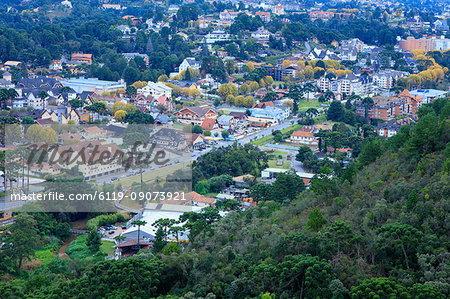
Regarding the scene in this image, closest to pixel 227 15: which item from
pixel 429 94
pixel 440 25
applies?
pixel 440 25

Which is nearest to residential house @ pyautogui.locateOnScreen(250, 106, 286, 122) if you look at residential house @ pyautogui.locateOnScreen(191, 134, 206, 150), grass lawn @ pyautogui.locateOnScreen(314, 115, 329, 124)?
grass lawn @ pyautogui.locateOnScreen(314, 115, 329, 124)

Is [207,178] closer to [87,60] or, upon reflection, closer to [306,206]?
[306,206]

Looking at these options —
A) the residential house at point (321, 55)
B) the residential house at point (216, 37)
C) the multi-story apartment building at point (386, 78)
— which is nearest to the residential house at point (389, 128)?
the multi-story apartment building at point (386, 78)

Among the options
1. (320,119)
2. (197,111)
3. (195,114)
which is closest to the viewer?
(195,114)

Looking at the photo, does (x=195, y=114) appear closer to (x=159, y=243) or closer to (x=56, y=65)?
(x=56, y=65)

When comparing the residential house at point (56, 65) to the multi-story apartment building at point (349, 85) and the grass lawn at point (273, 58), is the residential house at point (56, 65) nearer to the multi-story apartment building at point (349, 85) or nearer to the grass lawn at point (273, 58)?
the grass lawn at point (273, 58)

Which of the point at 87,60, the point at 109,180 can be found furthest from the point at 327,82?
the point at 109,180

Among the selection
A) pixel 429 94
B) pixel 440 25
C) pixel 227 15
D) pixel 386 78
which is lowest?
pixel 429 94
